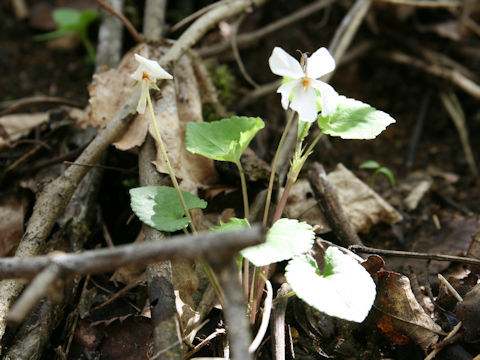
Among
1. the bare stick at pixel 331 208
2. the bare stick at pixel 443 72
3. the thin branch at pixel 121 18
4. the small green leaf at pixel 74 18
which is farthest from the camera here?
the small green leaf at pixel 74 18

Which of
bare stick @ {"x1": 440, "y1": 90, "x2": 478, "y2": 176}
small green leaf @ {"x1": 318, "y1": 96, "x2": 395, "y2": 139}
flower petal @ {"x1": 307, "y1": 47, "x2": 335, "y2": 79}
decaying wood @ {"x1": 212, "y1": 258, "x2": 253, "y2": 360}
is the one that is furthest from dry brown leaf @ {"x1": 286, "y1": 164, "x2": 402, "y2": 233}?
bare stick @ {"x1": 440, "y1": 90, "x2": 478, "y2": 176}

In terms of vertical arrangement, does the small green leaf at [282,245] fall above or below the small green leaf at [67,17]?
below

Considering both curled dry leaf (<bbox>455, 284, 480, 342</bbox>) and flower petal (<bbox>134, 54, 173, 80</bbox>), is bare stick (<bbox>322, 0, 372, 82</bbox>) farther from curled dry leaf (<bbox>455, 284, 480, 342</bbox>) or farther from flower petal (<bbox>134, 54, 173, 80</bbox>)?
curled dry leaf (<bbox>455, 284, 480, 342</bbox>)

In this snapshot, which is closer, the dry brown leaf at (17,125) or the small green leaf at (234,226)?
the small green leaf at (234,226)

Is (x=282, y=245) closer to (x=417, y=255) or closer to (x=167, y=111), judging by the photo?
(x=417, y=255)

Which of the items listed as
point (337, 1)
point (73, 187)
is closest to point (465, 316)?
point (73, 187)

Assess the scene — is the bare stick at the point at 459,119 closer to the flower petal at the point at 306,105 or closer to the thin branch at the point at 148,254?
the flower petal at the point at 306,105

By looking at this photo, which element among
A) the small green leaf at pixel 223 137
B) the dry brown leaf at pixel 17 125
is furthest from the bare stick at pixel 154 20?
the small green leaf at pixel 223 137

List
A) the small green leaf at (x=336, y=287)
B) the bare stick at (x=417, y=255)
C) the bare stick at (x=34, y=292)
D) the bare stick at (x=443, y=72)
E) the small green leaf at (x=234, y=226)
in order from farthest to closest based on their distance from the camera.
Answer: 1. the bare stick at (x=443, y=72)
2. the bare stick at (x=417, y=255)
3. the small green leaf at (x=234, y=226)
4. the small green leaf at (x=336, y=287)
5. the bare stick at (x=34, y=292)
